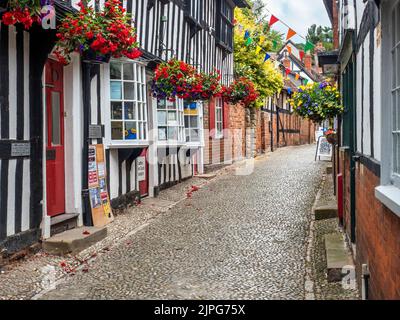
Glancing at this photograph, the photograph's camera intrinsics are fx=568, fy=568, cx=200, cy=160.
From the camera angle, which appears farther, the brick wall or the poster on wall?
the poster on wall

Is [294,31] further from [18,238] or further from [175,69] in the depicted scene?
[18,238]

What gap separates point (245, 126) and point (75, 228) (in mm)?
16900

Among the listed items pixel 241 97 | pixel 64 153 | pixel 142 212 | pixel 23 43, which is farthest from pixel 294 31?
pixel 23 43

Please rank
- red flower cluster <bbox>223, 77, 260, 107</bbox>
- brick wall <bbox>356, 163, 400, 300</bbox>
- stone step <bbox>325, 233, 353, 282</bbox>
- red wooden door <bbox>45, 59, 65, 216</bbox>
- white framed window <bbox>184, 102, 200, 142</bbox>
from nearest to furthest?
brick wall <bbox>356, 163, 400, 300</bbox>
stone step <bbox>325, 233, 353, 282</bbox>
red wooden door <bbox>45, 59, 65, 216</bbox>
white framed window <bbox>184, 102, 200, 142</bbox>
red flower cluster <bbox>223, 77, 260, 107</bbox>

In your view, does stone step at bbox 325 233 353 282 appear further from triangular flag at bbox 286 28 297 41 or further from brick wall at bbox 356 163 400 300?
triangular flag at bbox 286 28 297 41

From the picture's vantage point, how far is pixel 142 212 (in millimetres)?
10281

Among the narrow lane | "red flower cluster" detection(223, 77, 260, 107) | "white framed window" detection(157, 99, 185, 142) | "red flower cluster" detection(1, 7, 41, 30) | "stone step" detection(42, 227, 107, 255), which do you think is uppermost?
"red flower cluster" detection(223, 77, 260, 107)

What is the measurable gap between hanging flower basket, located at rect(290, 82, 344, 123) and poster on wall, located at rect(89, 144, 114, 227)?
3399 mm

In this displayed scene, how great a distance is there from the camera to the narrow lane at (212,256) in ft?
18.0

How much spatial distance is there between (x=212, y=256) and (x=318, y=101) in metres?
3.52

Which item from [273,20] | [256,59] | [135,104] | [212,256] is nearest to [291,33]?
[273,20]

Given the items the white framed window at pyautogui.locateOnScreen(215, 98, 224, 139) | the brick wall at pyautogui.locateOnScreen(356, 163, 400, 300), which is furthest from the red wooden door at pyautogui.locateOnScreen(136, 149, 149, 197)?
the white framed window at pyautogui.locateOnScreen(215, 98, 224, 139)

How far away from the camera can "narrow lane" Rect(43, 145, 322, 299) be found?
5.49m

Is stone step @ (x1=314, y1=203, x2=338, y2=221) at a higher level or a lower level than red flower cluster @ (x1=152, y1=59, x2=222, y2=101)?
lower
